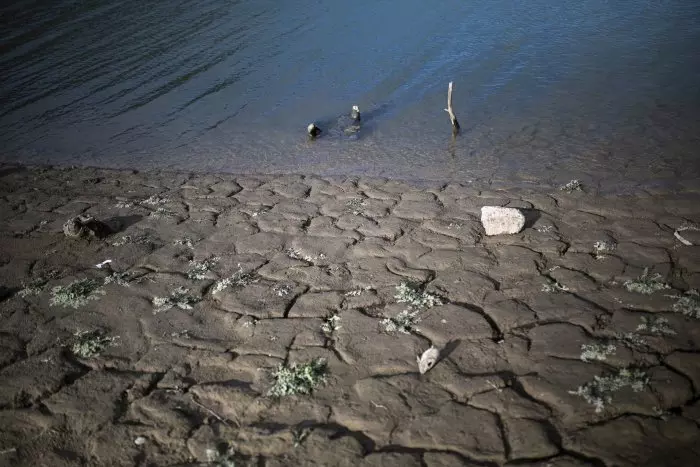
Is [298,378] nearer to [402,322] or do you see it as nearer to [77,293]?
[402,322]

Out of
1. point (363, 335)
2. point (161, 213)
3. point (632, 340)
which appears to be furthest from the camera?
point (161, 213)

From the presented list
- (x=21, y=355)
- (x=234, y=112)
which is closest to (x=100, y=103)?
(x=234, y=112)

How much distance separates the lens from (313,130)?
26.1 ft

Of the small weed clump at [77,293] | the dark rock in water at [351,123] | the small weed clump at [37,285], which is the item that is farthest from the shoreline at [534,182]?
the small weed clump at [77,293]

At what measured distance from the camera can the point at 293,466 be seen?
2502 mm

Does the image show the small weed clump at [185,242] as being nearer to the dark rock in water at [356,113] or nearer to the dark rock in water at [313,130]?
the dark rock in water at [313,130]

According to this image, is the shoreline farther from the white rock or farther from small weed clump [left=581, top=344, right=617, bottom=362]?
small weed clump [left=581, top=344, right=617, bottom=362]

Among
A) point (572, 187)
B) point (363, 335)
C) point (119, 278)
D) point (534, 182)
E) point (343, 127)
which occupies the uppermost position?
point (119, 278)

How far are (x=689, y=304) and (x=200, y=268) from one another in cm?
395

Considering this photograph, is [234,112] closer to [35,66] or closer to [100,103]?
[100,103]

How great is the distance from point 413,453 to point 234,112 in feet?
26.9

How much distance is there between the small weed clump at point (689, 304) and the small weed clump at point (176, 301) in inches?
143

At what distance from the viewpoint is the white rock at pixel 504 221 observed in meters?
4.45

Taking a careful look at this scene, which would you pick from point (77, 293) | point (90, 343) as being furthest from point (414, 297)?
point (77, 293)
